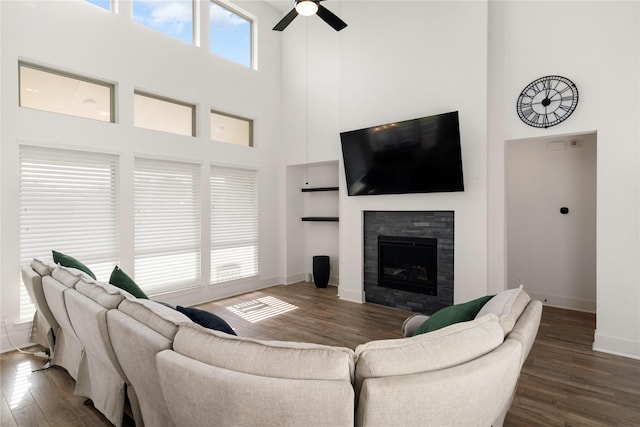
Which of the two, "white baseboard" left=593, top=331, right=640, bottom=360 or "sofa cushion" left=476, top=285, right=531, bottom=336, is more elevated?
"sofa cushion" left=476, top=285, right=531, bottom=336

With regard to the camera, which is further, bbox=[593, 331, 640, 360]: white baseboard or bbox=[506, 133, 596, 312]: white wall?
bbox=[506, 133, 596, 312]: white wall

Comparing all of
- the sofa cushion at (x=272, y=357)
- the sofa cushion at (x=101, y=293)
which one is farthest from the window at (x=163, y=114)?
the sofa cushion at (x=272, y=357)

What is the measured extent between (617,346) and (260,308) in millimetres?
3931

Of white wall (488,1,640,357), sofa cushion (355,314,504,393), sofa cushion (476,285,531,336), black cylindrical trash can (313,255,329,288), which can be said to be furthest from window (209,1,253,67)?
sofa cushion (355,314,504,393)

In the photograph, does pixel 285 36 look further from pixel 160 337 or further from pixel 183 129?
pixel 160 337

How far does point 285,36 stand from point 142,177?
3.65 metres

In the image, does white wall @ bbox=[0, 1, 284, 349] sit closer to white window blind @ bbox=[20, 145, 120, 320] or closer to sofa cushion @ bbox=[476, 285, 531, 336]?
white window blind @ bbox=[20, 145, 120, 320]

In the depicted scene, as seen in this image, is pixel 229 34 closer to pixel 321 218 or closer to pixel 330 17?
pixel 330 17

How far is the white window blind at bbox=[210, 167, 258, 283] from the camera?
503cm

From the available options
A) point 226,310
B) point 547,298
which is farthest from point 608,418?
point 226,310

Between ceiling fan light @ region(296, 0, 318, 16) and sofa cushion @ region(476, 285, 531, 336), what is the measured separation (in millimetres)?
2840

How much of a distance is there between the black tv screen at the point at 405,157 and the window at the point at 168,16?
8.98 ft

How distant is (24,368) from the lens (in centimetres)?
282

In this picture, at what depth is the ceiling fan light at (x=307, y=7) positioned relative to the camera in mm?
2953
